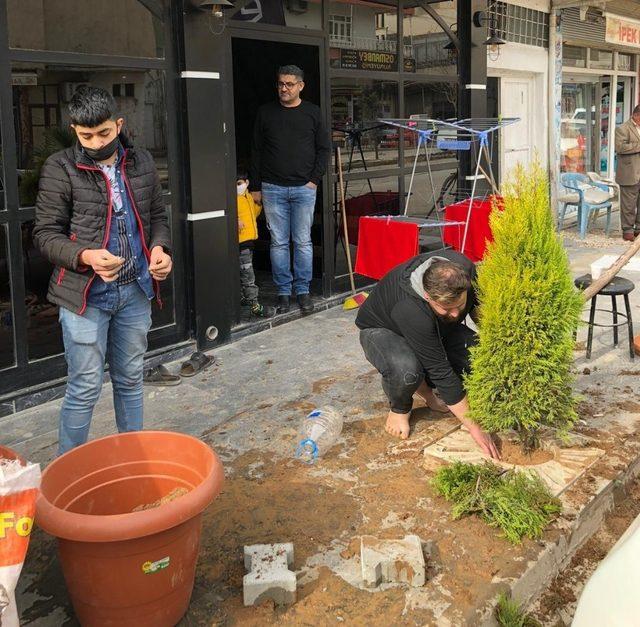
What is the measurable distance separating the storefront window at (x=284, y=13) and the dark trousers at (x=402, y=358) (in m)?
3.26

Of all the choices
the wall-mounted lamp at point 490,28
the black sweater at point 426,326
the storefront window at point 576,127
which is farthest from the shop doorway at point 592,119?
the black sweater at point 426,326

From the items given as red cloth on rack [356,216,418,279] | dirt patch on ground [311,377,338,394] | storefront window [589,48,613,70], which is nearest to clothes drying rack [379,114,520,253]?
red cloth on rack [356,216,418,279]

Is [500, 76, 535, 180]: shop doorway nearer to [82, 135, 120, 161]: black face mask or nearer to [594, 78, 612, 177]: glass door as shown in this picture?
[594, 78, 612, 177]: glass door

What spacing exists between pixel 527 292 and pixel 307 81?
4627 millimetres

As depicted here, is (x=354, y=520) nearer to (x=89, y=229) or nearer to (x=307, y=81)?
(x=89, y=229)

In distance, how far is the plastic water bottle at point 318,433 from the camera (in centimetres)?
428

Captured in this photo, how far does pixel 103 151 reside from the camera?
11.5ft

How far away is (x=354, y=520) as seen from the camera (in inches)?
142

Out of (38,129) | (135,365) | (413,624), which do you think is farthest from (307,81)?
(413,624)

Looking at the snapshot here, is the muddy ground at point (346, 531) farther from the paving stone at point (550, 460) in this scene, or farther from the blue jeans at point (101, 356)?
the blue jeans at point (101, 356)

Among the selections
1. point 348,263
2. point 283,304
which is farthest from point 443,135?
point 283,304

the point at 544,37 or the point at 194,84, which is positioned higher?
the point at 544,37

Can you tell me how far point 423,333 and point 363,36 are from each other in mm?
4608

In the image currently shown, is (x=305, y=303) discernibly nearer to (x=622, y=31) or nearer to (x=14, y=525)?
(x=14, y=525)
